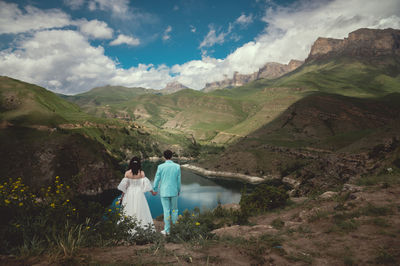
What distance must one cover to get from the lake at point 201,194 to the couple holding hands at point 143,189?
53860mm

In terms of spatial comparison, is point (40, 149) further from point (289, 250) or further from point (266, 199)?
point (289, 250)

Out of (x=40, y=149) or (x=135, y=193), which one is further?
(x=40, y=149)

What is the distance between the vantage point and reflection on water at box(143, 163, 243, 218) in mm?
72062

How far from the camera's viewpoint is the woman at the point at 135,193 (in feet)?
27.3

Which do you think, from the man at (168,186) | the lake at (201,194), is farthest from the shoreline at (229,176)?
the man at (168,186)

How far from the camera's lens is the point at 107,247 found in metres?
6.20

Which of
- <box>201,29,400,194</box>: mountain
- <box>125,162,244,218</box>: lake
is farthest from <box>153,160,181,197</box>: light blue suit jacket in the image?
<box>125,162,244,218</box>: lake

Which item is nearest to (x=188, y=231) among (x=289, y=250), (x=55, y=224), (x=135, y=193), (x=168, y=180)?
(x=168, y=180)

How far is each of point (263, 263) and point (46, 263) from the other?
495 centimetres

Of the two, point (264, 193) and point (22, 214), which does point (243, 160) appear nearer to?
point (264, 193)

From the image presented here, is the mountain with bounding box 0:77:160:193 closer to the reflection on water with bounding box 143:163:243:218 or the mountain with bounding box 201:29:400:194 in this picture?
the reflection on water with bounding box 143:163:243:218

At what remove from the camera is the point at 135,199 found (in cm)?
838

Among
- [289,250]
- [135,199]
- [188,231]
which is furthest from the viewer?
[135,199]

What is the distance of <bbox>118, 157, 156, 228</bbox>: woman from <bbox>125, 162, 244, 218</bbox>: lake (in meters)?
54.3
